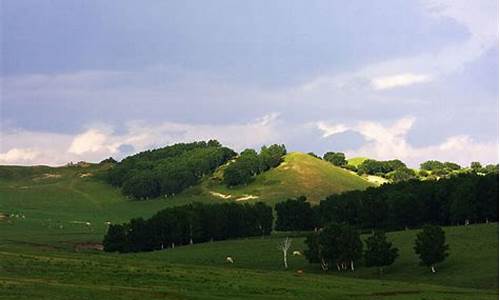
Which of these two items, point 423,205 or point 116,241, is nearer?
point 116,241

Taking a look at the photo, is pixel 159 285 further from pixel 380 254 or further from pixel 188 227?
pixel 188 227

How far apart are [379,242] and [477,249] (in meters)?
14.7

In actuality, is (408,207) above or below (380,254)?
above

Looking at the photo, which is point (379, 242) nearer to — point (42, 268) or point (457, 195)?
point (457, 195)

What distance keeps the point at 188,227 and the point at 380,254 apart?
59395mm

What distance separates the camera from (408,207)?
14025 centimetres

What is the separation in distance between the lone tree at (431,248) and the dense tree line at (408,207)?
37638 mm

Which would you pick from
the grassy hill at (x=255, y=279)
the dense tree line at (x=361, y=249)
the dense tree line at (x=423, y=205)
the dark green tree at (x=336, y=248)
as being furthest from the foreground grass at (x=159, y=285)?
the dense tree line at (x=423, y=205)

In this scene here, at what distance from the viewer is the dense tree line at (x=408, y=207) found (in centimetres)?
13188

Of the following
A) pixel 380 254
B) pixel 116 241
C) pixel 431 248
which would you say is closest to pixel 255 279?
pixel 380 254

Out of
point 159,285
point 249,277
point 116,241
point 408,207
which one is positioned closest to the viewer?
point 159,285

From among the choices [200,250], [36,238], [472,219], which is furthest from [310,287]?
[36,238]

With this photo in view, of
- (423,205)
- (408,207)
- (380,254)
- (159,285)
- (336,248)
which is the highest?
(423,205)

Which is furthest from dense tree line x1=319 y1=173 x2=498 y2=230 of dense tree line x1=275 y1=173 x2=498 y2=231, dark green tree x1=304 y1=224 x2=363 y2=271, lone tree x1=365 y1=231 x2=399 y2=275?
lone tree x1=365 y1=231 x2=399 y2=275
